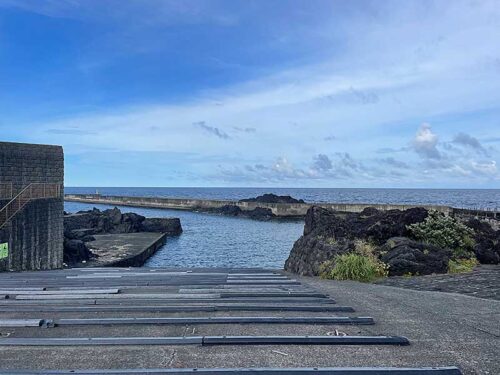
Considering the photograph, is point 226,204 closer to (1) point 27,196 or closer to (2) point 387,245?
(1) point 27,196

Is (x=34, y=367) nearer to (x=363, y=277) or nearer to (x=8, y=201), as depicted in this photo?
(x=363, y=277)

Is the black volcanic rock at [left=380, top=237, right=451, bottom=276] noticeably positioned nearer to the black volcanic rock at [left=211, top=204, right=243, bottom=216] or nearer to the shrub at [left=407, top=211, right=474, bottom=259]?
the shrub at [left=407, top=211, right=474, bottom=259]

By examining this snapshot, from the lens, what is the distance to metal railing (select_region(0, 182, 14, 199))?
15727 mm

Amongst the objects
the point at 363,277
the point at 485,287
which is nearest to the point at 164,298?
the point at 363,277

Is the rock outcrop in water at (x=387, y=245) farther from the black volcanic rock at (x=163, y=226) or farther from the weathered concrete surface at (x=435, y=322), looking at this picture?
the black volcanic rock at (x=163, y=226)

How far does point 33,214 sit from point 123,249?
13.5 m

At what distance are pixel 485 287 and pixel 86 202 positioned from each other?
414 feet

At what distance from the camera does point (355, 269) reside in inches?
443

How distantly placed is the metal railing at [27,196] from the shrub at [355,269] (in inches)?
418

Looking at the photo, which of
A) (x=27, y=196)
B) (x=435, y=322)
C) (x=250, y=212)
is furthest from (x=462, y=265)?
(x=250, y=212)

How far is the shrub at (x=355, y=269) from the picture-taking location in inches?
442

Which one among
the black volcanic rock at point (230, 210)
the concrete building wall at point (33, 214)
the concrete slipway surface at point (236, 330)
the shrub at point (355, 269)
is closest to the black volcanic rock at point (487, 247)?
the shrub at point (355, 269)

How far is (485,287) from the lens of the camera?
9469 mm

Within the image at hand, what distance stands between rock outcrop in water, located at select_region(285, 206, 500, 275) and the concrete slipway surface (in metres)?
3.55
